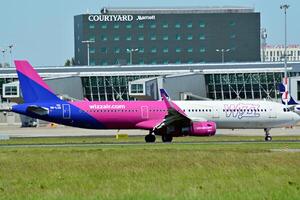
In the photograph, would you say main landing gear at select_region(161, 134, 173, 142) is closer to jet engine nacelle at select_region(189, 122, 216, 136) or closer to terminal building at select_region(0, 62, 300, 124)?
jet engine nacelle at select_region(189, 122, 216, 136)

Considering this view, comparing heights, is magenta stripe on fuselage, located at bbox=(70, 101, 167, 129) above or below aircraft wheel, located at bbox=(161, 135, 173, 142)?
above

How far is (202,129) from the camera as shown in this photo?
64750mm

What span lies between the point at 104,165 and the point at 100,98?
348 feet

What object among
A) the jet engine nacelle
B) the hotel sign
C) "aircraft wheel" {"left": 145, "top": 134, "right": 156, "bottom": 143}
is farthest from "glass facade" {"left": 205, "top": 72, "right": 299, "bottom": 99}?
"aircraft wheel" {"left": 145, "top": 134, "right": 156, "bottom": 143}

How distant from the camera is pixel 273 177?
32.1 m

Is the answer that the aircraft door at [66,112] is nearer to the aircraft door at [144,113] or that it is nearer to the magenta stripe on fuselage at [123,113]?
the magenta stripe on fuselage at [123,113]

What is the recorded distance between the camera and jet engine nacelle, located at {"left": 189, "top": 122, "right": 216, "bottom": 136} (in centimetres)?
6469

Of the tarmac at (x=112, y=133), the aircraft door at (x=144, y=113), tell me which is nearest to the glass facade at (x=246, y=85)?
the tarmac at (x=112, y=133)

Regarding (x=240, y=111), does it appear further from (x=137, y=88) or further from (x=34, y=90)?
(x=137, y=88)

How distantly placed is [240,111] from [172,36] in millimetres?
131728

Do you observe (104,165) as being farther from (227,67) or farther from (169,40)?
(169,40)

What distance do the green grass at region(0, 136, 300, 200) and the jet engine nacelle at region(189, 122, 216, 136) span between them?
790 inches

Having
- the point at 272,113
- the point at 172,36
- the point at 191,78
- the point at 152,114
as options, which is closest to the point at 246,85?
the point at 191,78

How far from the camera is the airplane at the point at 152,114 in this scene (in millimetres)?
65625
